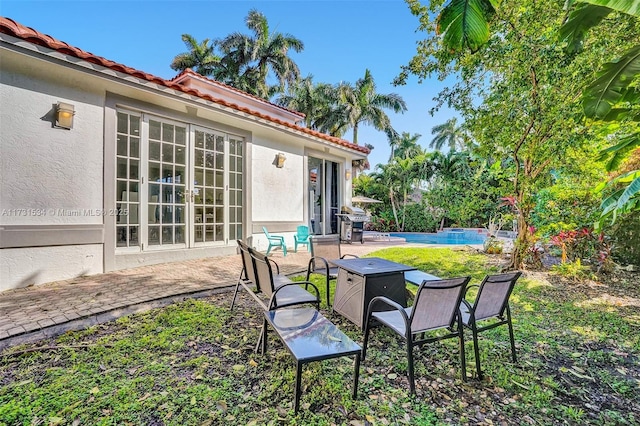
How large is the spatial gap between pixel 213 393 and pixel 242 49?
86.6 feet

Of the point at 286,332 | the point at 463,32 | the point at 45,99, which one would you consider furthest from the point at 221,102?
the point at 286,332

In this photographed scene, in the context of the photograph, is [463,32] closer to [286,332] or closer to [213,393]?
[286,332]

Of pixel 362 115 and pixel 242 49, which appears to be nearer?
pixel 242 49

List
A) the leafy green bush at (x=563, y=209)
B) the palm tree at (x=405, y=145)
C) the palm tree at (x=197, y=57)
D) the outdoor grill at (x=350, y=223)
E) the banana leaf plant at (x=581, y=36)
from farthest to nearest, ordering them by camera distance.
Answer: the palm tree at (x=405, y=145), the palm tree at (x=197, y=57), the outdoor grill at (x=350, y=223), the leafy green bush at (x=563, y=209), the banana leaf plant at (x=581, y=36)

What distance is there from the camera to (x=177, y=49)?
24516 millimetres

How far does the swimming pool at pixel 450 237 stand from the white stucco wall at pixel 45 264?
580 inches

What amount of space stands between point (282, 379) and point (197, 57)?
27912 mm

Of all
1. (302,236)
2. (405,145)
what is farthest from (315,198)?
(405,145)

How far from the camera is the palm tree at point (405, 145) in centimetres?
2808

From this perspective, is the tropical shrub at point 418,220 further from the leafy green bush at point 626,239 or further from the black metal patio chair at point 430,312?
the black metal patio chair at point 430,312

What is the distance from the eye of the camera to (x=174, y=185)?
22.5 ft

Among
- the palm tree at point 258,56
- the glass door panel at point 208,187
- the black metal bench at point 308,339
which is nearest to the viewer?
the black metal bench at point 308,339

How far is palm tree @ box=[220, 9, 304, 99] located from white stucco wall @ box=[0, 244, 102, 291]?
846 inches

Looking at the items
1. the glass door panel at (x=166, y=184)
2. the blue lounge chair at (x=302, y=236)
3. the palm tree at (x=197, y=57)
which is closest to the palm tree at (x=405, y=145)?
the palm tree at (x=197, y=57)
